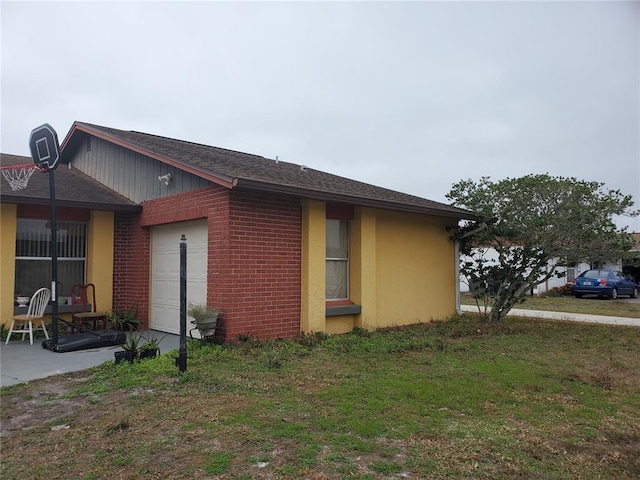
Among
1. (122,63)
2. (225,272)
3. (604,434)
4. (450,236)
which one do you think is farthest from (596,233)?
(122,63)

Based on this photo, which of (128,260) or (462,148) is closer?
(128,260)

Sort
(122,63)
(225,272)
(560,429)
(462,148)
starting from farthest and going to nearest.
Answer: (462,148) → (122,63) → (225,272) → (560,429)

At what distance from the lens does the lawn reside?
356cm

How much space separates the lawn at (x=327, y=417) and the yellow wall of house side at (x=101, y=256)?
386 centimetres

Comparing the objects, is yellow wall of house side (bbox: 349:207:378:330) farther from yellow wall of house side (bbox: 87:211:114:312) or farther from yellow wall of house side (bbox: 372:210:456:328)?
yellow wall of house side (bbox: 87:211:114:312)

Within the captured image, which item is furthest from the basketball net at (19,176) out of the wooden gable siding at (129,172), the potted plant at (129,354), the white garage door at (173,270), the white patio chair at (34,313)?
the potted plant at (129,354)

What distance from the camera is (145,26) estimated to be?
32.5ft

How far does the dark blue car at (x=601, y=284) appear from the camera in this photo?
2286cm

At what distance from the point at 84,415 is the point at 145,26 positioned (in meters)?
8.29

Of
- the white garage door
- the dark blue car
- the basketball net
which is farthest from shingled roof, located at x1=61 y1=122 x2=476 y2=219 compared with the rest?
the dark blue car

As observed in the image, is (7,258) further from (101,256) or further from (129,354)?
(129,354)

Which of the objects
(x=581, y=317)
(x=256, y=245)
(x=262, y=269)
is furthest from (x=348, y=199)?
(x=581, y=317)

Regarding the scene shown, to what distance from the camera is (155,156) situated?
368 inches

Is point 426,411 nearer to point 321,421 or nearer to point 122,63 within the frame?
point 321,421
